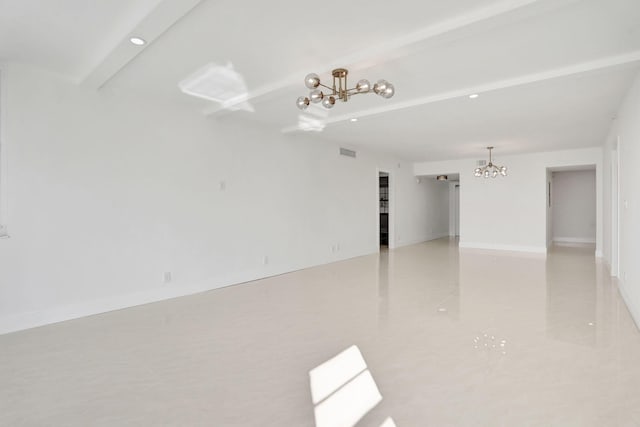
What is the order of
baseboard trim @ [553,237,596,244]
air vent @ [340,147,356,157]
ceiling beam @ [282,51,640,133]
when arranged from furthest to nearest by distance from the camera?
baseboard trim @ [553,237,596,244]
air vent @ [340,147,356,157]
ceiling beam @ [282,51,640,133]

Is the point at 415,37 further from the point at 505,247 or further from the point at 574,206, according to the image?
the point at 574,206

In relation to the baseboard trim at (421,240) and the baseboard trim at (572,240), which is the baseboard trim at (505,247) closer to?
the baseboard trim at (421,240)

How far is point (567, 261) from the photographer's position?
295 inches

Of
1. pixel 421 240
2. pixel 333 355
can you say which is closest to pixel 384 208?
pixel 421 240

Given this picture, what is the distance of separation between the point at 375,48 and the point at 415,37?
1.24 ft

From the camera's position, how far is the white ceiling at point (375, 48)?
257 cm

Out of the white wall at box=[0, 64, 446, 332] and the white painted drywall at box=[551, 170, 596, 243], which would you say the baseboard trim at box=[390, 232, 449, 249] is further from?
the white wall at box=[0, 64, 446, 332]

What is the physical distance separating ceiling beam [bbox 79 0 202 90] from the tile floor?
8.55 feet

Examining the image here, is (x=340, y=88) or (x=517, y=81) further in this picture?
(x=517, y=81)

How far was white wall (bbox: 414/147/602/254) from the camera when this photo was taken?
867cm

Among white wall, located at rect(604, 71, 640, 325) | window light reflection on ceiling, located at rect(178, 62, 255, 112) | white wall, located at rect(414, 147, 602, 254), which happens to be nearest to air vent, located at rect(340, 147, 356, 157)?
window light reflection on ceiling, located at rect(178, 62, 255, 112)

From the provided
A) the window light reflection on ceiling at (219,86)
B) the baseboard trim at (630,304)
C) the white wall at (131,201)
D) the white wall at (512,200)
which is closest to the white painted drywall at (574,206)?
the white wall at (512,200)

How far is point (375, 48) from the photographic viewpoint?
10.3 feet

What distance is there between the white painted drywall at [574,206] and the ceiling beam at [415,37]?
35.6ft
